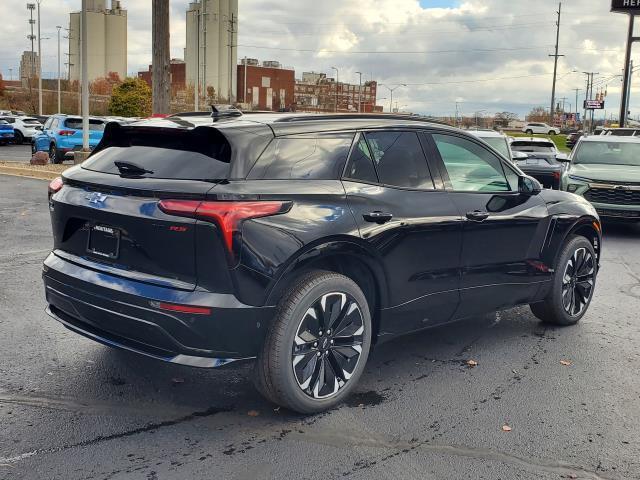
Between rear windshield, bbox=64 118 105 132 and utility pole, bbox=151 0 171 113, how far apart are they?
6063 millimetres

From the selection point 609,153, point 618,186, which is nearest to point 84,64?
point 609,153

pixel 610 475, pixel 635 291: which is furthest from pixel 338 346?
pixel 635 291

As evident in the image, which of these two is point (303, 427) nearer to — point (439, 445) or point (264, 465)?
point (264, 465)

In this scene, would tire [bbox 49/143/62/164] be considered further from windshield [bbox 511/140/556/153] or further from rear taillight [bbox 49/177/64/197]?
rear taillight [bbox 49/177/64/197]

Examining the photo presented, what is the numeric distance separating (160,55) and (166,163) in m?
15.3

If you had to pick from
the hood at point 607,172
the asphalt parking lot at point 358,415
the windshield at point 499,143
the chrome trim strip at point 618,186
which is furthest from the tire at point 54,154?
the asphalt parking lot at point 358,415

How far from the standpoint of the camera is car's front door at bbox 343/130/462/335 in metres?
4.37

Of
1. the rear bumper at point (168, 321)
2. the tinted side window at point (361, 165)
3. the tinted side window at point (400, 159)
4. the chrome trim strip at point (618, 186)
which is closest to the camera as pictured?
the rear bumper at point (168, 321)

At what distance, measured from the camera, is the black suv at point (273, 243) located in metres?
3.72

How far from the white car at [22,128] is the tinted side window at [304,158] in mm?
39957

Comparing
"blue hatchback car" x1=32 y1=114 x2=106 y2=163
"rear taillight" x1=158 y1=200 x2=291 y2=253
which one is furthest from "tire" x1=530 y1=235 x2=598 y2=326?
"blue hatchback car" x1=32 y1=114 x2=106 y2=163

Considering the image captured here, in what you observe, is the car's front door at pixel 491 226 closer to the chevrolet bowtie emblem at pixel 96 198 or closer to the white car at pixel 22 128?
the chevrolet bowtie emblem at pixel 96 198

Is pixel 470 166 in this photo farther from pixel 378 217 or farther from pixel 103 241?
pixel 103 241

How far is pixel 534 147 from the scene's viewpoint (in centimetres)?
1844
